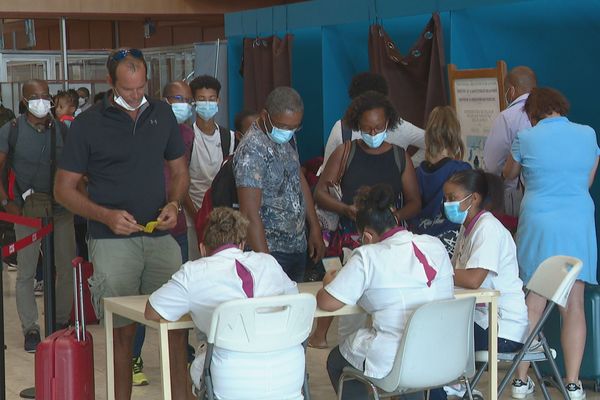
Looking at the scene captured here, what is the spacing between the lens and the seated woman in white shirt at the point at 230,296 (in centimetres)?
348

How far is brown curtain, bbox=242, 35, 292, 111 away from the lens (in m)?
8.81

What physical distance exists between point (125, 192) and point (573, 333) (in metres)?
2.30

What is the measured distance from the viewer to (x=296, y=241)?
4.73 m

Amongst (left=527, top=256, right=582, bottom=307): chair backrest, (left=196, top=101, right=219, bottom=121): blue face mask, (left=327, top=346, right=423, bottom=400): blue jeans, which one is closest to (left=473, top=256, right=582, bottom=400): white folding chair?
(left=527, top=256, right=582, bottom=307): chair backrest

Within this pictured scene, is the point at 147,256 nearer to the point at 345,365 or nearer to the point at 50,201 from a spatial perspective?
the point at 345,365

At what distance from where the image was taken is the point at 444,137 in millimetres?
5207

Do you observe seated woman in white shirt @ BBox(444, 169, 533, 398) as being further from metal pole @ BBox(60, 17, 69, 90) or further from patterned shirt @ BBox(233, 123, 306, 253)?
metal pole @ BBox(60, 17, 69, 90)

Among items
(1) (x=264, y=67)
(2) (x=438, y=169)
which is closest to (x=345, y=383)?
(2) (x=438, y=169)

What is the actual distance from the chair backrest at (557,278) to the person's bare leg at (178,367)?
1.50 metres

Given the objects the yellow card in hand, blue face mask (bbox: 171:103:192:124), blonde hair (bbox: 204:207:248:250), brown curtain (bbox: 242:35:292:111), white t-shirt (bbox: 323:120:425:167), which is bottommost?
the yellow card in hand

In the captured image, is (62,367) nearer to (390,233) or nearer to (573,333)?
(390,233)

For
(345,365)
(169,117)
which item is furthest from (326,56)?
(345,365)

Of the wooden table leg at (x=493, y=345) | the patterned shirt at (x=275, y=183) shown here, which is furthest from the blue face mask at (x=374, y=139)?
the wooden table leg at (x=493, y=345)

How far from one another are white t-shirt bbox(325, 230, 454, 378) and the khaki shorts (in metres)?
0.88
